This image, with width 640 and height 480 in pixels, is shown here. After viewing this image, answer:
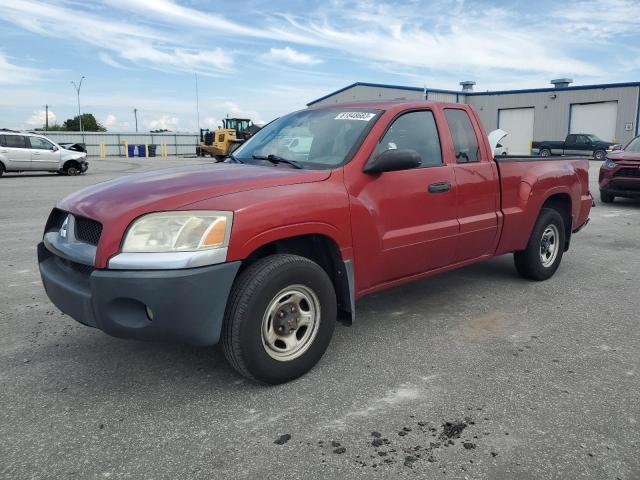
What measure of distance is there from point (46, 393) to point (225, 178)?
161cm

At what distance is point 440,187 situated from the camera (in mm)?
4145

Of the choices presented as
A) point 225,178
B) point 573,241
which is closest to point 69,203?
point 225,178

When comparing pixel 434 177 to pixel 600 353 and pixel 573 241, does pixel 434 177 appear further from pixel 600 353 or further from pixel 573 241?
pixel 573 241

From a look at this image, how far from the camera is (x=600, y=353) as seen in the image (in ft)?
12.1

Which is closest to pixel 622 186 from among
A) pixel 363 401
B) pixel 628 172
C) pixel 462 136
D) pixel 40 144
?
pixel 628 172

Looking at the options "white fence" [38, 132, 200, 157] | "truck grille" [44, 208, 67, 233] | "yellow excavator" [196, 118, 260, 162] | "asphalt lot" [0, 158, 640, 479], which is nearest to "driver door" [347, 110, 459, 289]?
"asphalt lot" [0, 158, 640, 479]

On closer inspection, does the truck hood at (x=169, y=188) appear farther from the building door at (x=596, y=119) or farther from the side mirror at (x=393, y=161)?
the building door at (x=596, y=119)

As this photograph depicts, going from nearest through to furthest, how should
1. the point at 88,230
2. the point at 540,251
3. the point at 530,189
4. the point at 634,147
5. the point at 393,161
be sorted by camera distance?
the point at 88,230, the point at 393,161, the point at 530,189, the point at 540,251, the point at 634,147

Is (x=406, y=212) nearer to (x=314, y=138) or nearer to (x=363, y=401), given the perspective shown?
(x=314, y=138)

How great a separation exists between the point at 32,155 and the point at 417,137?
64.2 ft

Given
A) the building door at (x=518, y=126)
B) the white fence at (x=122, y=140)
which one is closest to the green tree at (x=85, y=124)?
the white fence at (x=122, y=140)

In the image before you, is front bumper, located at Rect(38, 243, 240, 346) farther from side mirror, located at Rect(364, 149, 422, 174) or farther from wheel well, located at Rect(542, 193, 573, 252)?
wheel well, located at Rect(542, 193, 573, 252)

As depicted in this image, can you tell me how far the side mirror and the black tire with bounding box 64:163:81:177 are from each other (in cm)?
2036

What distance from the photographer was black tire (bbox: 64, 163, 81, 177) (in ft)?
69.5
